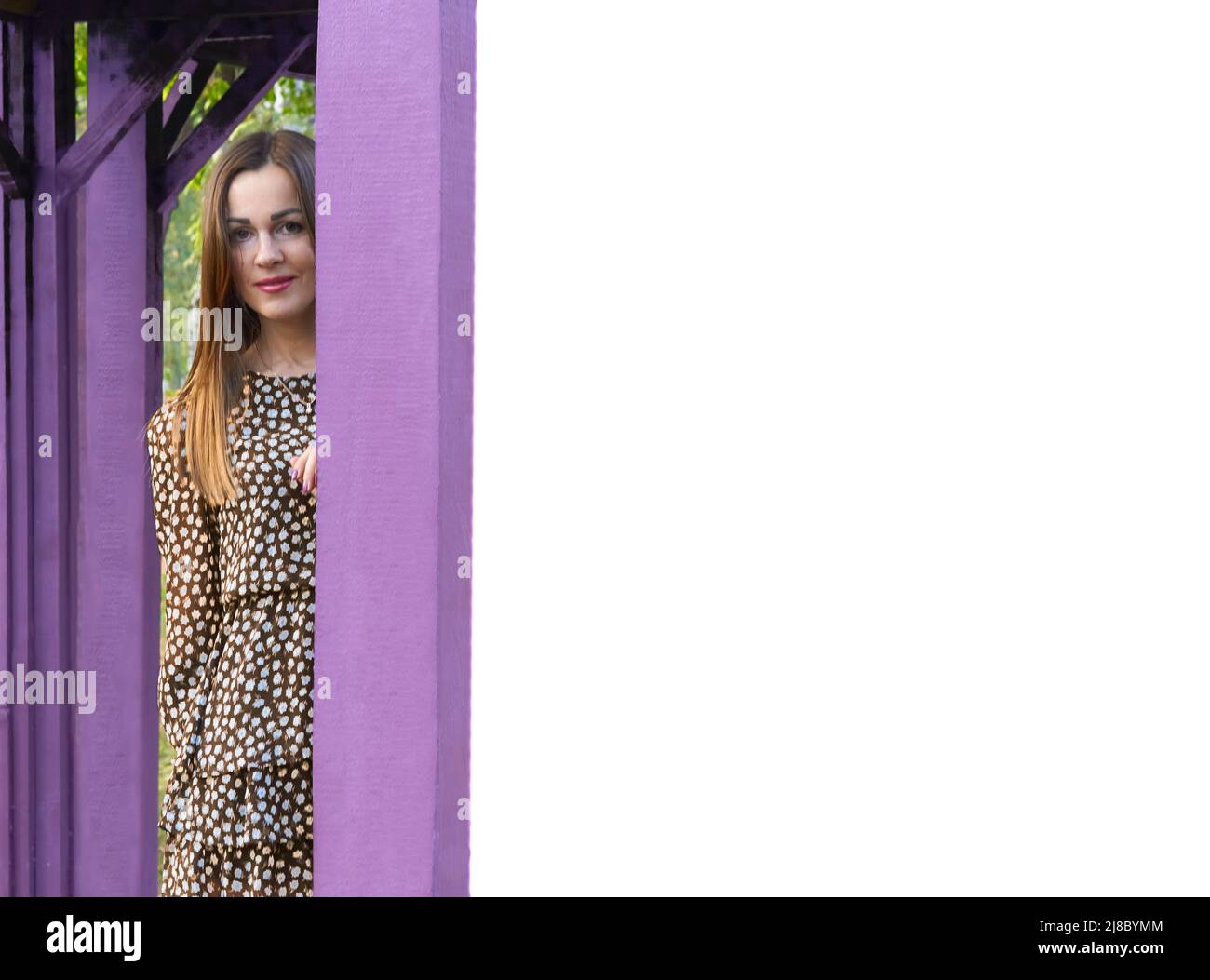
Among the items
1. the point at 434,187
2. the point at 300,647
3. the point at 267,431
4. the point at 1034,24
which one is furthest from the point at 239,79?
the point at 1034,24

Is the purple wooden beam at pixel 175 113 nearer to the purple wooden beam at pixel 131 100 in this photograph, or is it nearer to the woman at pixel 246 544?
the purple wooden beam at pixel 131 100

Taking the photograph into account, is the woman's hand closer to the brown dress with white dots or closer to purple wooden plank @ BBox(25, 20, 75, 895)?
the brown dress with white dots

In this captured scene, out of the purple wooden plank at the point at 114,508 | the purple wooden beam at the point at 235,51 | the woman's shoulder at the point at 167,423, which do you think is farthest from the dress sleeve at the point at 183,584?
the purple wooden beam at the point at 235,51

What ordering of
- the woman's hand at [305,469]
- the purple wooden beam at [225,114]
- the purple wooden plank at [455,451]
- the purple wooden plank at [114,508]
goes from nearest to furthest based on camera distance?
the purple wooden plank at [455,451]
the woman's hand at [305,469]
the purple wooden plank at [114,508]
the purple wooden beam at [225,114]

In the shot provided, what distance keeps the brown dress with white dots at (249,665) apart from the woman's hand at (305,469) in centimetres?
1

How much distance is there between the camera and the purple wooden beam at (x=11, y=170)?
126 inches

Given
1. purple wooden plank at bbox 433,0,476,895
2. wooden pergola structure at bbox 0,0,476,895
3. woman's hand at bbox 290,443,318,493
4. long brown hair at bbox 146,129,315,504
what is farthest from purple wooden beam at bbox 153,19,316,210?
purple wooden plank at bbox 433,0,476,895

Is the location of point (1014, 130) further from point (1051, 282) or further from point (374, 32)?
point (374, 32)

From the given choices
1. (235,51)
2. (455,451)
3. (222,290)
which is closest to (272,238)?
(222,290)

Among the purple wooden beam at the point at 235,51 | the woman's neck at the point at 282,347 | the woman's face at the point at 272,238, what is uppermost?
the purple wooden beam at the point at 235,51

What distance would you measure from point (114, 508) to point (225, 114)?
100 cm

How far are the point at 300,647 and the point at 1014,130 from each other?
1.61m

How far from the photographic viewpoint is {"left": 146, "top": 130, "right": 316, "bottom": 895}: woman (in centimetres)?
273

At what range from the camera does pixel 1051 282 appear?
1.95 metres
